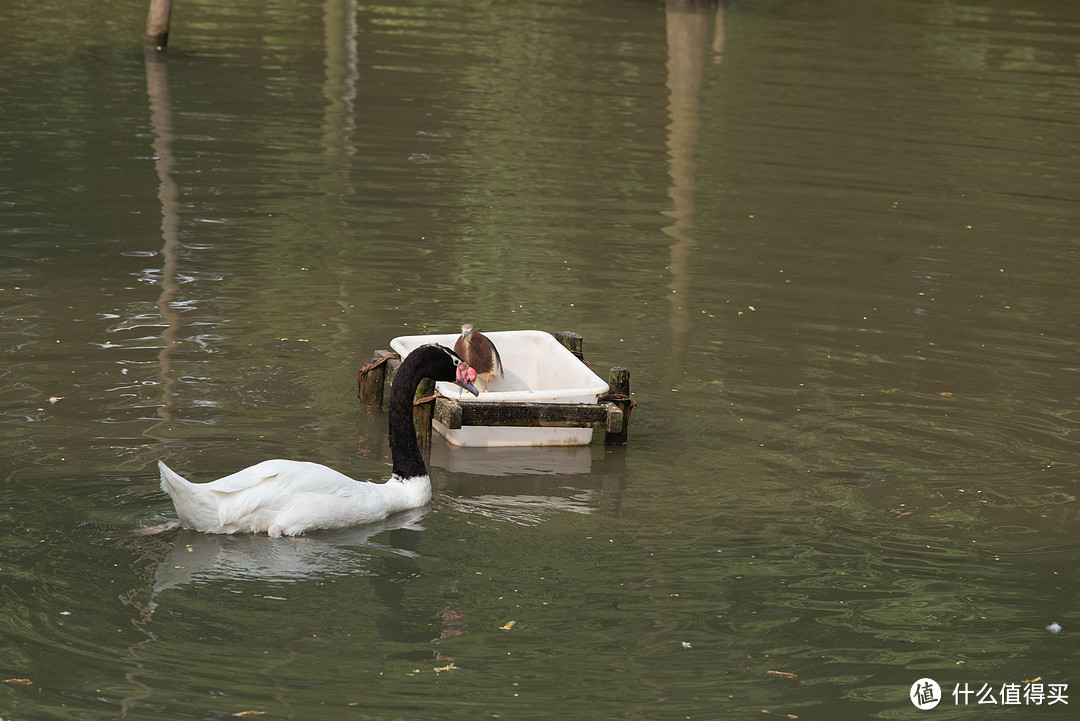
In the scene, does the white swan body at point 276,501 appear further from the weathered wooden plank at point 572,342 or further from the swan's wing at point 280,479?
the weathered wooden plank at point 572,342

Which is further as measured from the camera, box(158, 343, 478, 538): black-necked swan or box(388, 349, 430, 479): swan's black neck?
box(388, 349, 430, 479): swan's black neck

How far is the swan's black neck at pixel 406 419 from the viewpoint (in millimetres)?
7602

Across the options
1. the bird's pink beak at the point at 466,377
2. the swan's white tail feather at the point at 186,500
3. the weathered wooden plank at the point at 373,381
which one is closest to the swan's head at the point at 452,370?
the bird's pink beak at the point at 466,377

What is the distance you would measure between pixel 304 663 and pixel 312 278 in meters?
6.35

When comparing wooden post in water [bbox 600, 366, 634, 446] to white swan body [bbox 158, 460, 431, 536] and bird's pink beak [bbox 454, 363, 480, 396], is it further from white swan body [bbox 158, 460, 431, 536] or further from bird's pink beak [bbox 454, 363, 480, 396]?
white swan body [bbox 158, 460, 431, 536]

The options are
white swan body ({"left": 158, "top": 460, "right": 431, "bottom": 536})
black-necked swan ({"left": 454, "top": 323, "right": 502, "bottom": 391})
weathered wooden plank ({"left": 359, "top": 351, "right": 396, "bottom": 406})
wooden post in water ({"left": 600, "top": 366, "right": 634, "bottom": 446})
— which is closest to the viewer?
white swan body ({"left": 158, "top": 460, "right": 431, "bottom": 536})

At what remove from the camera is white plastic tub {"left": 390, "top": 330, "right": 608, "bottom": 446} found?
854cm

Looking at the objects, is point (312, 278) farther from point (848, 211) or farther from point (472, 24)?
point (472, 24)

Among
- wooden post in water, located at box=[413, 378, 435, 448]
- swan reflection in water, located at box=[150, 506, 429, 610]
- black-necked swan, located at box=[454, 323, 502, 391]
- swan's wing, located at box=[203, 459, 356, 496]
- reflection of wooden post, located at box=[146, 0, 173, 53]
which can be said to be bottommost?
swan reflection in water, located at box=[150, 506, 429, 610]

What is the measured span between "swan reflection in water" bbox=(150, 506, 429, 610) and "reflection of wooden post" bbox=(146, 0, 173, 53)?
17.1m

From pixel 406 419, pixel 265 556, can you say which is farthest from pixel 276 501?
pixel 406 419

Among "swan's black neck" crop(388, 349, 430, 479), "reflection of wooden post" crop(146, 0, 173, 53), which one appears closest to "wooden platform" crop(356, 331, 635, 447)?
"swan's black neck" crop(388, 349, 430, 479)

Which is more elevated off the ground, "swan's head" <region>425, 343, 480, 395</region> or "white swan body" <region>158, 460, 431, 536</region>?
"swan's head" <region>425, 343, 480, 395</region>

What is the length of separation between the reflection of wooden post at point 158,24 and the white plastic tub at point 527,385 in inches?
592
